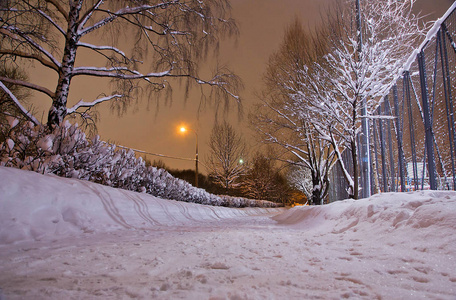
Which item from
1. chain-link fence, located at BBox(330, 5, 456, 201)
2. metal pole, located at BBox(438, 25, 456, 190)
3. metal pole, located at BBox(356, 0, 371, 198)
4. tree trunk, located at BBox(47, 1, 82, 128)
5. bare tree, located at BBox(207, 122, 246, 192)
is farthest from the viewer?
bare tree, located at BBox(207, 122, 246, 192)

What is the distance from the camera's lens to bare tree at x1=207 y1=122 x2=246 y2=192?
92.6 feet

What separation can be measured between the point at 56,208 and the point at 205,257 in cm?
237

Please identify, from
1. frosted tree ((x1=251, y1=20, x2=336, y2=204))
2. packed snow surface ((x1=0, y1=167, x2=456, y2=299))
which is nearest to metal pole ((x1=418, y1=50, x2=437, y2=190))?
packed snow surface ((x1=0, y1=167, x2=456, y2=299))

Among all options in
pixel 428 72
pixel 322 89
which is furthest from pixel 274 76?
pixel 428 72

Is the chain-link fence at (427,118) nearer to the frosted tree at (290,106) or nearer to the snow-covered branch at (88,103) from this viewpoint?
the frosted tree at (290,106)

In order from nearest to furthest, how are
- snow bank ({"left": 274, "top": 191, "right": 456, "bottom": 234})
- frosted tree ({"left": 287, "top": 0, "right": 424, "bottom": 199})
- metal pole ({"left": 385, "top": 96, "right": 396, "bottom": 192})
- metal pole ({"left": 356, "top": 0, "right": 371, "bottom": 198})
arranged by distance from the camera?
snow bank ({"left": 274, "top": 191, "right": 456, "bottom": 234})
metal pole ({"left": 385, "top": 96, "right": 396, "bottom": 192})
frosted tree ({"left": 287, "top": 0, "right": 424, "bottom": 199})
metal pole ({"left": 356, "top": 0, "right": 371, "bottom": 198})

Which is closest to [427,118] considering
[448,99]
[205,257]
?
[448,99]

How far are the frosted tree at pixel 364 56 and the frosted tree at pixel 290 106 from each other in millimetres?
1035

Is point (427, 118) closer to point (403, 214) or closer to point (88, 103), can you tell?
point (403, 214)

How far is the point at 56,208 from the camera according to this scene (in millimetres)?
3340

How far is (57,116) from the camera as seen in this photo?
17.7 feet

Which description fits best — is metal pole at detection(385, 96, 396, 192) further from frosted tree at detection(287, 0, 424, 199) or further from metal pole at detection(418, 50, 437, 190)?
metal pole at detection(418, 50, 437, 190)

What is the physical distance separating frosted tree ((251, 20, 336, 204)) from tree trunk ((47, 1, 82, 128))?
7.41m

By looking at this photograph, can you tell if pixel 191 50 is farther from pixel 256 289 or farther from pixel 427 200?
pixel 256 289
